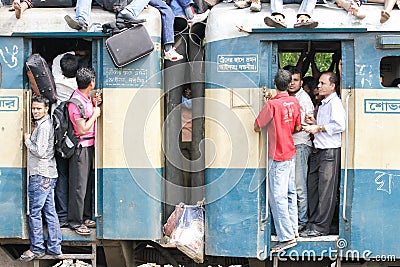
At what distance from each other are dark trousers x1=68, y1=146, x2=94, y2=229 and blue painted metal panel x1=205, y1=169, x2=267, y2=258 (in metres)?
1.05

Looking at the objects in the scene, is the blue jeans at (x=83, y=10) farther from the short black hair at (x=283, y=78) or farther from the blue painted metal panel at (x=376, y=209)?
the blue painted metal panel at (x=376, y=209)

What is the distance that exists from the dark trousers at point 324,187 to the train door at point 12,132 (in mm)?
2462

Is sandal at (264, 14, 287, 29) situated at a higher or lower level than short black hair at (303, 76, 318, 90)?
higher

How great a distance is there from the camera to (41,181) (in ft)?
21.8

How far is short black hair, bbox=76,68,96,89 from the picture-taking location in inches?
260

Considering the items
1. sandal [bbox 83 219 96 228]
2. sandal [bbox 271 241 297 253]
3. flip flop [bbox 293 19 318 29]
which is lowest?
sandal [bbox 271 241 297 253]

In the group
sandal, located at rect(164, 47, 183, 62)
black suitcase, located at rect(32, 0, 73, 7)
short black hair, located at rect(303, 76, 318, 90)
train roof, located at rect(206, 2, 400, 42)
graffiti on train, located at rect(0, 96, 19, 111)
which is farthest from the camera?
short black hair, located at rect(303, 76, 318, 90)

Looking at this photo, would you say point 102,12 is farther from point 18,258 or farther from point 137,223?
point 18,258

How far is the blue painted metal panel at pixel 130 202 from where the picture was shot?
6648 mm

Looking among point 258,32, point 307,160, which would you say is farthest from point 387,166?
point 258,32

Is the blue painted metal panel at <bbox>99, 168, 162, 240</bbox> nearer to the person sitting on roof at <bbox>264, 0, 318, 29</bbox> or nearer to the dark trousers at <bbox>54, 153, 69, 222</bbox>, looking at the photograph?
the dark trousers at <bbox>54, 153, 69, 222</bbox>

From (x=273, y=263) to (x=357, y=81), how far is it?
168 centimetres

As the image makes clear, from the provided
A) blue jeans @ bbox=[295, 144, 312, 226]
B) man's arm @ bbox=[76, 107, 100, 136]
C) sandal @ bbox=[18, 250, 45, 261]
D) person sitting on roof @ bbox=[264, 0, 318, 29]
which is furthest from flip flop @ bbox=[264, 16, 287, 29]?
sandal @ bbox=[18, 250, 45, 261]

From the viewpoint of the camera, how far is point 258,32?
6.50 metres
